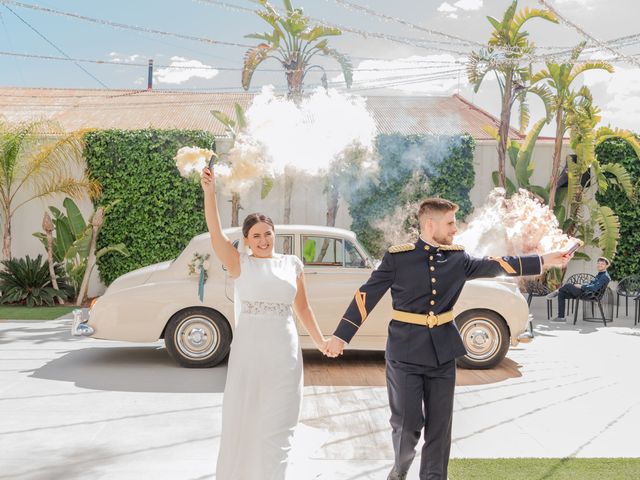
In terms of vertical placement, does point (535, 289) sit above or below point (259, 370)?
below

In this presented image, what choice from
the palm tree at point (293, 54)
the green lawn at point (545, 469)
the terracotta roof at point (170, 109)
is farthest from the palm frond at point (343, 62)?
the green lawn at point (545, 469)

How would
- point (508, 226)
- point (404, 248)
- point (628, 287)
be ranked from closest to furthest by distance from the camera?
point (404, 248), point (508, 226), point (628, 287)

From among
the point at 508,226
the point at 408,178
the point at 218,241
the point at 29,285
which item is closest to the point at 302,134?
the point at 408,178

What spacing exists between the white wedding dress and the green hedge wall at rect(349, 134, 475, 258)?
12.6 m

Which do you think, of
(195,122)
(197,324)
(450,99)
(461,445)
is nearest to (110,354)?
(197,324)

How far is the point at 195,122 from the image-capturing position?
1175 inches

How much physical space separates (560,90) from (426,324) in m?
13.2

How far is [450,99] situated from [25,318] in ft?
78.2

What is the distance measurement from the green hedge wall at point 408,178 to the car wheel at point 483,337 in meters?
8.00

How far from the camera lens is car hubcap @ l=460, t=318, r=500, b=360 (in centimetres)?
904

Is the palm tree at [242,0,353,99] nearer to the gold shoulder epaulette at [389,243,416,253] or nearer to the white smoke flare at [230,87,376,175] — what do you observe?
the white smoke flare at [230,87,376,175]

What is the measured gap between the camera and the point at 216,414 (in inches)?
267

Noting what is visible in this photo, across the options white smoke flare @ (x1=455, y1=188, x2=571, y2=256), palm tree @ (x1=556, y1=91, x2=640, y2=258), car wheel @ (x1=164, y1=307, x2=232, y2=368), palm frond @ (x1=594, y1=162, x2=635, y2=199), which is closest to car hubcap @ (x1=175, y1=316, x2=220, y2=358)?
car wheel @ (x1=164, y1=307, x2=232, y2=368)

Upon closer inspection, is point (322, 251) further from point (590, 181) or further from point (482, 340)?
point (590, 181)
